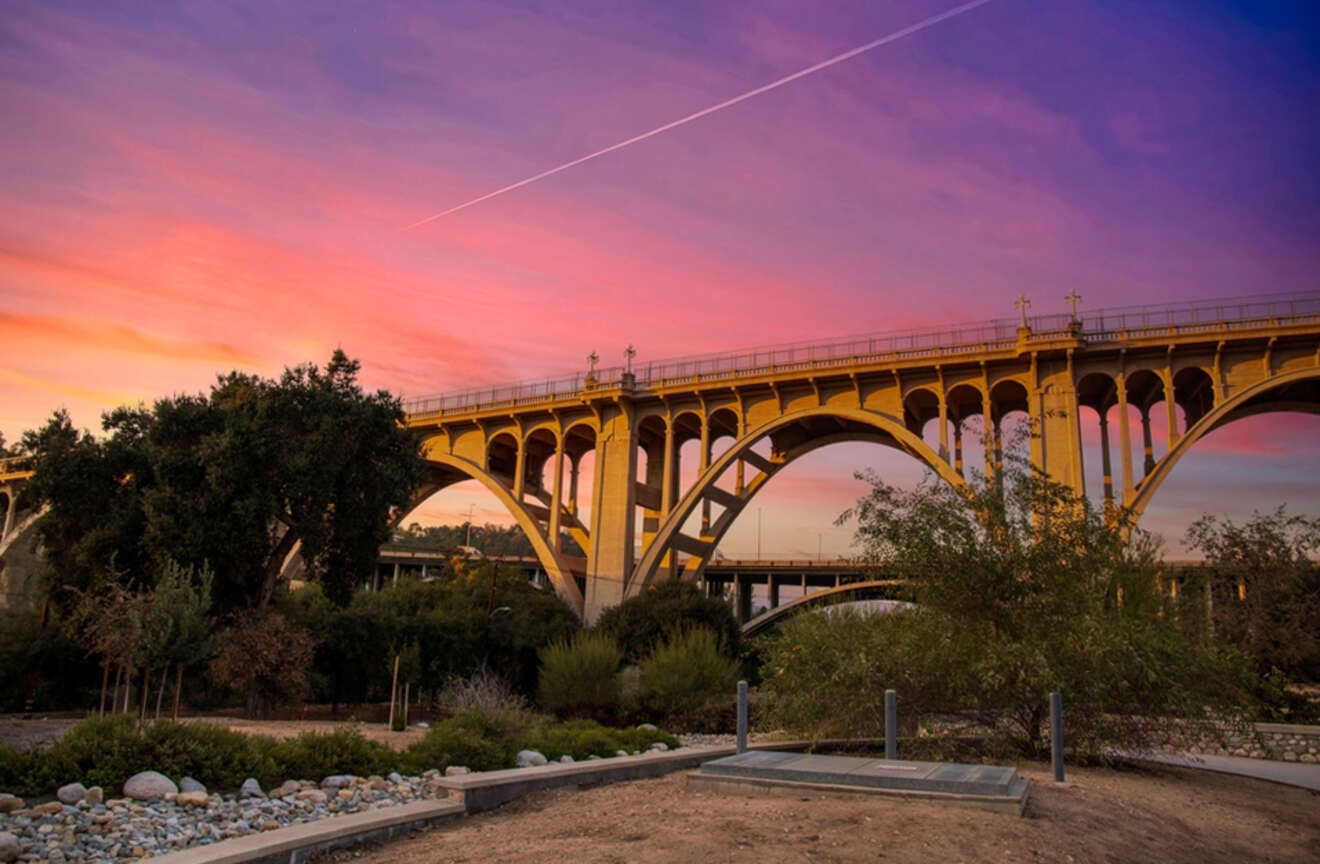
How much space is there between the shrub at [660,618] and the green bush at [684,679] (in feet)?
26.6

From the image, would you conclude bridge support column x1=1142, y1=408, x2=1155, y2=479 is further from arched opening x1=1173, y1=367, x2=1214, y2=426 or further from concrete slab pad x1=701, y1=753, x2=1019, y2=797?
concrete slab pad x1=701, y1=753, x2=1019, y2=797

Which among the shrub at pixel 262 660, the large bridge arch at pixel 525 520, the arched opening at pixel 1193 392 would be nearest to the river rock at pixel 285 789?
the shrub at pixel 262 660

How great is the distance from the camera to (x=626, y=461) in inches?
1687

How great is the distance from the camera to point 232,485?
2586 cm

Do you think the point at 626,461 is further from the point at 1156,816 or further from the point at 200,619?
the point at 1156,816

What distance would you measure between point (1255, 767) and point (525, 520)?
109 ft

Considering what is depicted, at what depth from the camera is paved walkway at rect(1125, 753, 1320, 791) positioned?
14988 millimetres

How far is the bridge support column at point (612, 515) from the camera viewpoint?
4219 centimetres

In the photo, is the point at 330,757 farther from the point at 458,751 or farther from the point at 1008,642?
the point at 1008,642

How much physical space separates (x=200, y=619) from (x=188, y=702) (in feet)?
41.3

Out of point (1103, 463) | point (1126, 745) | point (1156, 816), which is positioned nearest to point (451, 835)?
point (1156, 816)

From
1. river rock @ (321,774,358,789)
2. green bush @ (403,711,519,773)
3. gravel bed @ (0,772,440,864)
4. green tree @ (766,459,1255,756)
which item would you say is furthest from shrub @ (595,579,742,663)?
gravel bed @ (0,772,440,864)

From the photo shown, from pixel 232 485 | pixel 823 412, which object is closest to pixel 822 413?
pixel 823 412

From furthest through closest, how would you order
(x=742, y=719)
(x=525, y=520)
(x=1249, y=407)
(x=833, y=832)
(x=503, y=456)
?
1. (x=503, y=456)
2. (x=525, y=520)
3. (x=1249, y=407)
4. (x=742, y=719)
5. (x=833, y=832)
